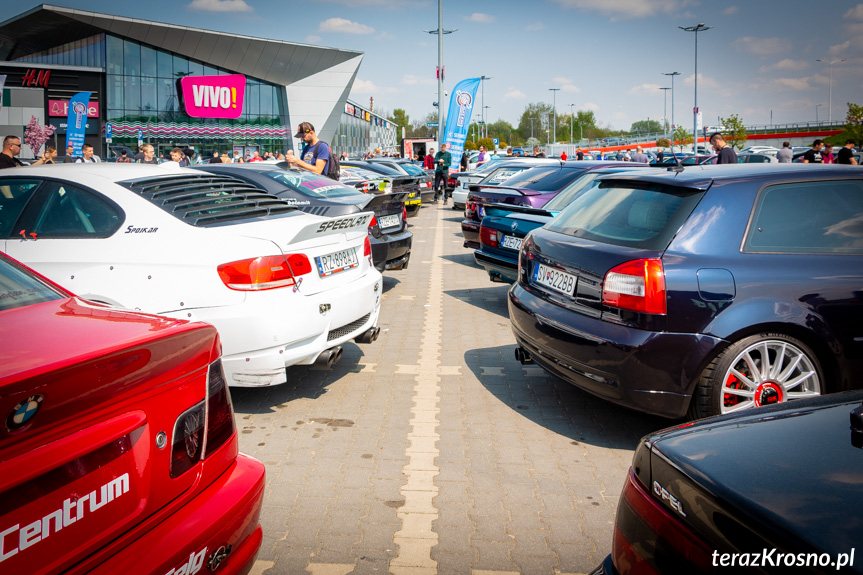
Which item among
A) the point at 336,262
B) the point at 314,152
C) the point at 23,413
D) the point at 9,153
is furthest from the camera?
the point at 9,153

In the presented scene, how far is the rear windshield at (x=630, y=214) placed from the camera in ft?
13.4

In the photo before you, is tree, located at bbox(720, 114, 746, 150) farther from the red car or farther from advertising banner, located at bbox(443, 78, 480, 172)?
the red car

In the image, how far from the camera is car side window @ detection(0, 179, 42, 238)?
456 cm

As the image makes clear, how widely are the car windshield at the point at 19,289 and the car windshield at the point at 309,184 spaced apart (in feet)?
14.2

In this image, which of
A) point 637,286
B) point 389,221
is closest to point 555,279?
point 637,286

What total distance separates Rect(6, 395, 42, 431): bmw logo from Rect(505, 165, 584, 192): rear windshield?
7.89 metres

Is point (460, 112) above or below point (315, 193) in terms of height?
above

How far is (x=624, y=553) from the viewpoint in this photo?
5.88 ft

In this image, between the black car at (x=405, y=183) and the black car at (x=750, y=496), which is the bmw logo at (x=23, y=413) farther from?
the black car at (x=405, y=183)

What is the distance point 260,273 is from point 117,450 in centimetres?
264

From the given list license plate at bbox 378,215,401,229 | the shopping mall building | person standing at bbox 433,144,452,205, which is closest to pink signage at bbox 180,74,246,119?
the shopping mall building

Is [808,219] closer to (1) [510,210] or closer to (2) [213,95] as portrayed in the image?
(1) [510,210]

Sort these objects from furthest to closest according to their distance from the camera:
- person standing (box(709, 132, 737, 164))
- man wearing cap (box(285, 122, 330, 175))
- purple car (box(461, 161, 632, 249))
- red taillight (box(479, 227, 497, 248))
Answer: person standing (box(709, 132, 737, 164)), man wearing cap (box(285, 122, 330, 175)), purple car (box(461, 161, 632, 249)), red taillight (box(479, 227, 497, 248))

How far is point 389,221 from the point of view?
880 cm
